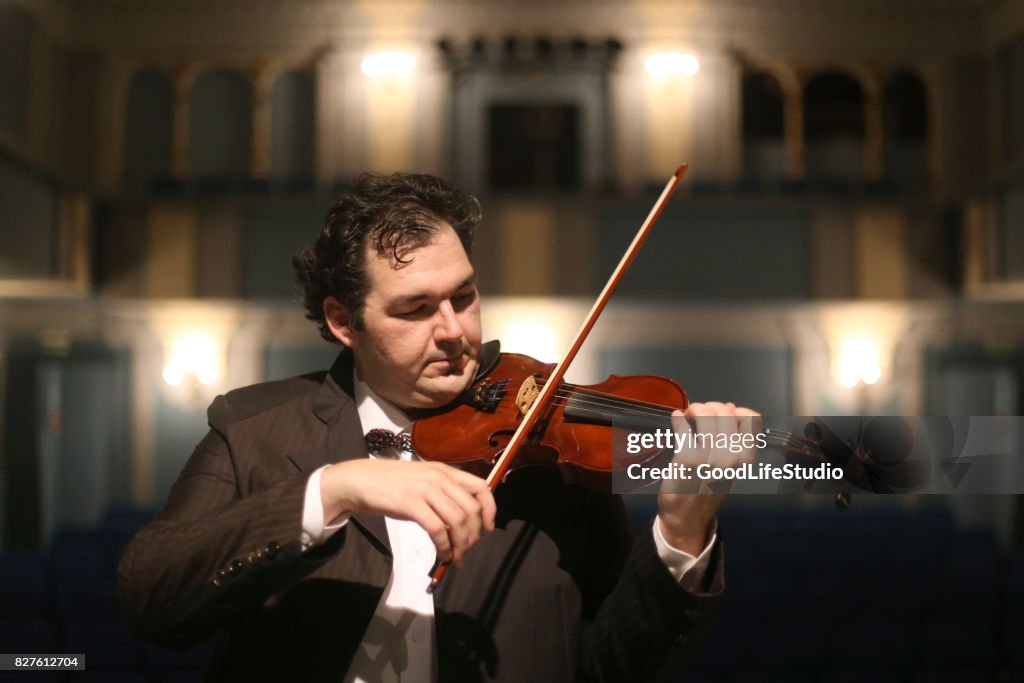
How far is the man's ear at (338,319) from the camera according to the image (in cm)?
129

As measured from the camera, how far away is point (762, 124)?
32.3 feet

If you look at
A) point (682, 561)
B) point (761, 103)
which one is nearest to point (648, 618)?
point (682, 561)

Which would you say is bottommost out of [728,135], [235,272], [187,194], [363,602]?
[363,602]

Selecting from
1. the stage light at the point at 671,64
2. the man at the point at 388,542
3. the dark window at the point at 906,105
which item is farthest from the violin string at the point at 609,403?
the dark window at the point at 906,105

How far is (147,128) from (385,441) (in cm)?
929

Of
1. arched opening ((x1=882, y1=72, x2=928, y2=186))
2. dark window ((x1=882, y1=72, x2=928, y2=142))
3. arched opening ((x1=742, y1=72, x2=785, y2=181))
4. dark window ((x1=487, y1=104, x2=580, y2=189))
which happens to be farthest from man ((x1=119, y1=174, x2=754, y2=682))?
dark window ((x1=882, y1=72, x2=928, y2=142))

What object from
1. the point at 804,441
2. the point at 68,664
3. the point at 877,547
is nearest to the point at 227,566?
the point at 804,441

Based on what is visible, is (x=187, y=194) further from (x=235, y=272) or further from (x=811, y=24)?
(x=811, y=24)

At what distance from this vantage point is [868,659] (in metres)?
3.50

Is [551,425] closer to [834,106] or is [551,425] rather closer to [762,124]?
[762,124]

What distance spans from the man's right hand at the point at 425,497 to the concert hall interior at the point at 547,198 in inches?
273

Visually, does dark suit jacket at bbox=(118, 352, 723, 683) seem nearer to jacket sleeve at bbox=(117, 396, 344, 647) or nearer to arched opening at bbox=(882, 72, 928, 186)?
jacket sleeve at bbox=(117, 396, 344, 647)

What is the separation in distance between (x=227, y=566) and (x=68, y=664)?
152 cm

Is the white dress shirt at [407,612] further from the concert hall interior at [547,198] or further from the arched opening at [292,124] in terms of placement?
the arched opening at [292,124]
